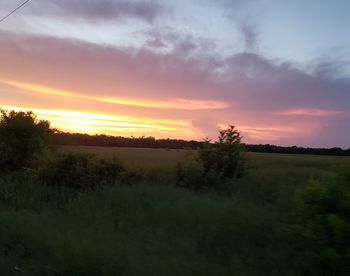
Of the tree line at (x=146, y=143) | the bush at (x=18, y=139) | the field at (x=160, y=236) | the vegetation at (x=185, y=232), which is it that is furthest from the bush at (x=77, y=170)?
the tree line at (x=146, y=143)

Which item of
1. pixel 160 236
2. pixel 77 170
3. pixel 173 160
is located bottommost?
pixel 160 236

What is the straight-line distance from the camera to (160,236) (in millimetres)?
11125

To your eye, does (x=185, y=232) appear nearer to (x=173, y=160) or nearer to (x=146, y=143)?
(x=173, y=160)

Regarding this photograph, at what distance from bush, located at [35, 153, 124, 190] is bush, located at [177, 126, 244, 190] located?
3.68 m

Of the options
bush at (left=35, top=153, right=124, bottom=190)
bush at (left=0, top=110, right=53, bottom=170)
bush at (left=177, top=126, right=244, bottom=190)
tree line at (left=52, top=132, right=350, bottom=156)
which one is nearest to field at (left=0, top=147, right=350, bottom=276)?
bush at (left=177, top=126, right=244, bottom=190)

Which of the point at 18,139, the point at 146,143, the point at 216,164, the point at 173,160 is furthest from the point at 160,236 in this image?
the point at 146,143

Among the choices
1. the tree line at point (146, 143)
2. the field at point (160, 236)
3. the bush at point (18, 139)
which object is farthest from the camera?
the tree line at point (146, 143)

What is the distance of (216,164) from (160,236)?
1230cm

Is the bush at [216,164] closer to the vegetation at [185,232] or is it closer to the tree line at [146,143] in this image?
the vegetation at [185,232]

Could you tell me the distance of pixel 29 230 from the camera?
36.8 feet

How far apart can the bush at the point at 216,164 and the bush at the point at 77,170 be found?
12.1 ft

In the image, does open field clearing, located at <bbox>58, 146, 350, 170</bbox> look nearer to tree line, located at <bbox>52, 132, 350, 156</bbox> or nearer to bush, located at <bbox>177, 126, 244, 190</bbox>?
bush, located at <bbox>177, 126, 244, 190</bbox>

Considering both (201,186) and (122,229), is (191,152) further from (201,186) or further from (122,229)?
(122,229)

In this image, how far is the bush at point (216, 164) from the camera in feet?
69.6
